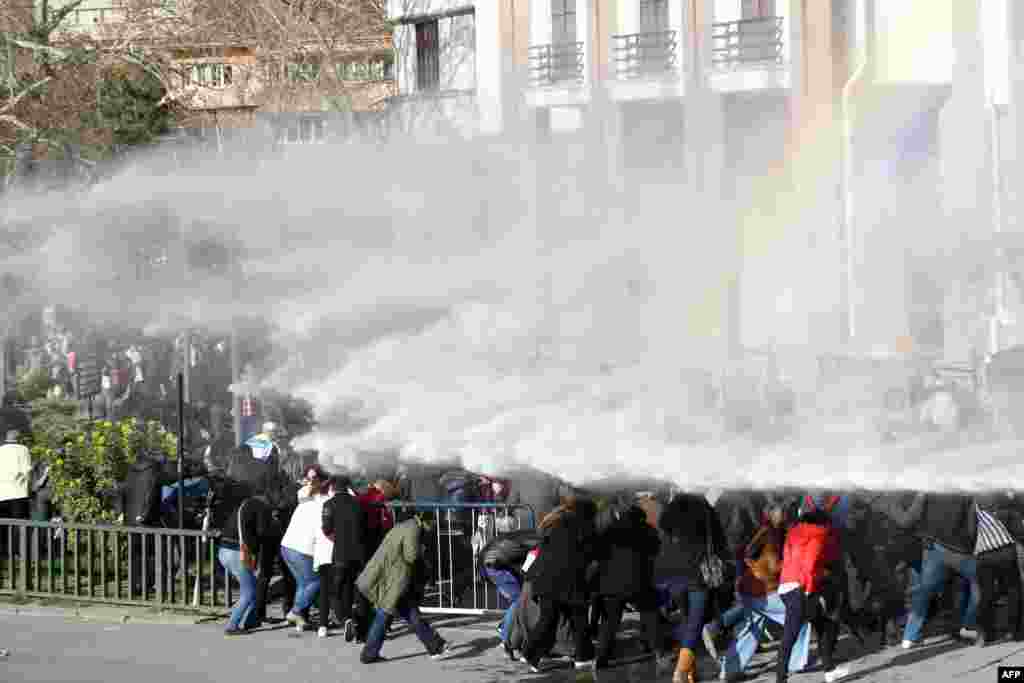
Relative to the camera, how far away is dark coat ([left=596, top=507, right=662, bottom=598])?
1554 cm

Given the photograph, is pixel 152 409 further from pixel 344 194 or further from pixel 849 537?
pixel 849 537

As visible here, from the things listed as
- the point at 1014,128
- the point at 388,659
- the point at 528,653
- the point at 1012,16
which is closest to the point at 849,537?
the point at 528,653

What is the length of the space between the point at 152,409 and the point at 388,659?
13573 mm

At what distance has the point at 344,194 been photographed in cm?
1822

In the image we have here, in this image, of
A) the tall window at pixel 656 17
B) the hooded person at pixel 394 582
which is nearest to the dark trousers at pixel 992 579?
the hooded person at pixel 394 582

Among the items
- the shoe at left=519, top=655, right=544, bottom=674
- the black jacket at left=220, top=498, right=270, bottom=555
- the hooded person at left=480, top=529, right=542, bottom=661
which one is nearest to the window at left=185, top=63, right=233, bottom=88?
the black jacket at left=220, top=498, right=270, bottom=555

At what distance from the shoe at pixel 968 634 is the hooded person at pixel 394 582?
4663mm

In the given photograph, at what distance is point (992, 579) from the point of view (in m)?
15.9

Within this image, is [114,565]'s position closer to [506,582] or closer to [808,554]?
[506,582]

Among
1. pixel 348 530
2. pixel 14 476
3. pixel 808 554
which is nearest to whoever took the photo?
pixel 808 554

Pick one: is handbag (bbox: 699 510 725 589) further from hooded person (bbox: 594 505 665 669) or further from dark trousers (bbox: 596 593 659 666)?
dark trousers (bbox: 596 593 659 666)

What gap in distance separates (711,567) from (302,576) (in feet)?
14.2

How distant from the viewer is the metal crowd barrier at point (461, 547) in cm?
1827

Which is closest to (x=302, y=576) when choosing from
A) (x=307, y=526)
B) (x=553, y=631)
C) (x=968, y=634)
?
(x=307, y=526)
